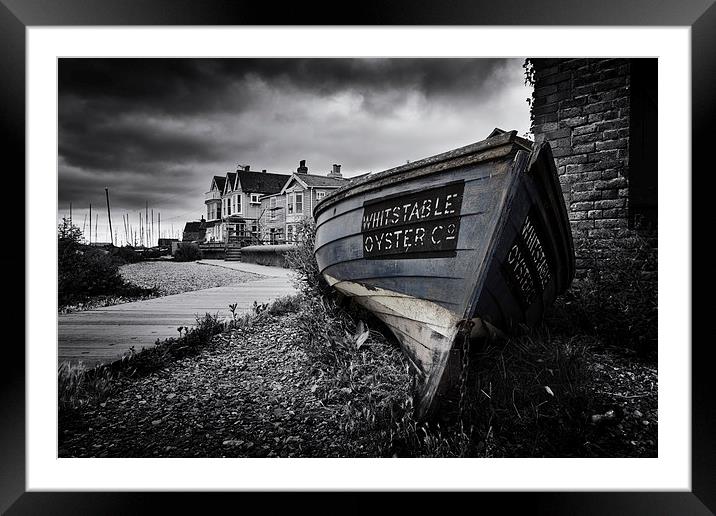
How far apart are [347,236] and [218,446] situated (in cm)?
118

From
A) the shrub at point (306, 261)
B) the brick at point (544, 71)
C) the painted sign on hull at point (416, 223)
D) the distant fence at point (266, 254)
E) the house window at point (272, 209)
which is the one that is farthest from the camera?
the shrub at point (306, 261)

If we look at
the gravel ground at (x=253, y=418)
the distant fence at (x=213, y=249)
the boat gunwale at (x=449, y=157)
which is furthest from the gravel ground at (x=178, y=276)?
the boat gunwale at (x=449, y=157)

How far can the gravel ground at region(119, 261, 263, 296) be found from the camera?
2.73 m

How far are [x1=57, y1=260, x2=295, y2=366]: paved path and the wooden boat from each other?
1.42 metres

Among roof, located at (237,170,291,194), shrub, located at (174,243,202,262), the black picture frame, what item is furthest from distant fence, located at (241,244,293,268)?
the black picture frame

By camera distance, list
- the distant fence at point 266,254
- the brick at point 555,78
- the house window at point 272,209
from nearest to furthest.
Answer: the brick at point 555,78, the house window at point 272,209, the distant fence at point 266,254

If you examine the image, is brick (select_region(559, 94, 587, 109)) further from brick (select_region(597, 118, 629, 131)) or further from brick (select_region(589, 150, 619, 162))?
brick (select_region(589, 150, 619, 162))

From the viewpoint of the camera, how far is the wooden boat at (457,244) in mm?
1359

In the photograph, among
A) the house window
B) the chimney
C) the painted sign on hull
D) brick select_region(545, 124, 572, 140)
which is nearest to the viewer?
the painted sign on hull

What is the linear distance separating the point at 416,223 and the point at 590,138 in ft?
5.48

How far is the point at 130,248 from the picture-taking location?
232 cm

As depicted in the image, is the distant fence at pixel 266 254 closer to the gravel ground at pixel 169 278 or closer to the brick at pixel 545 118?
the gravel ground at pixel 169 278
